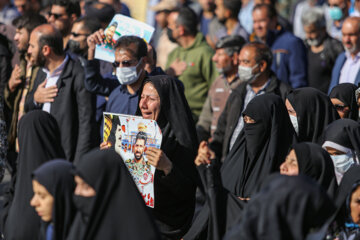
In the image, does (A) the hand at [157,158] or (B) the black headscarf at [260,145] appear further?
(B) the black headscarf at [260,145]

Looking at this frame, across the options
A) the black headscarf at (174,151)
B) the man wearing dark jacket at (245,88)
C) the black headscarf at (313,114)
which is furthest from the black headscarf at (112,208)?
the man wearing dark jacket at (245,88)

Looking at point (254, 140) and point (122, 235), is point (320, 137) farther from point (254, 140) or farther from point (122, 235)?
point (122, 235)

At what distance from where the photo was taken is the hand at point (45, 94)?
25.5 ft

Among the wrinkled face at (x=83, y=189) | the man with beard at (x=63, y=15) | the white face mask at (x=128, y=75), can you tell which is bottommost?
the wrinkled face at (x=83, y=189)

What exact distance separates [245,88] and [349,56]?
1600 millimetres

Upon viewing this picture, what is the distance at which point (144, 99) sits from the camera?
19.1ft

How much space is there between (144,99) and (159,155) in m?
0.65

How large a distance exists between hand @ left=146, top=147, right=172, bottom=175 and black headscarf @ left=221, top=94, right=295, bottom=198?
86cm

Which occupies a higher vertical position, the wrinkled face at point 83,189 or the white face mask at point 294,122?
the white face mask at point 294,122

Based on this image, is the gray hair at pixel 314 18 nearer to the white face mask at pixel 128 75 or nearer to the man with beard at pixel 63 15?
the man with beard at pixel 63 15

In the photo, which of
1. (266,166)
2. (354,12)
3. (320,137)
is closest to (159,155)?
(266,166)

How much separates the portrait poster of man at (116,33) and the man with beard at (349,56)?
262 centimetres

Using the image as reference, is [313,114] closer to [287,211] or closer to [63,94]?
[287,211]

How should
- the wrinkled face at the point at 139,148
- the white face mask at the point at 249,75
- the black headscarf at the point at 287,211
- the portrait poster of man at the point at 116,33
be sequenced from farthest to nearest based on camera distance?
the white face mask at the point at 249,75
the portrait poster of man at the point at 116,33
the wrinkled face at the point at 139,148
the black headscarf at the point at 287,211
